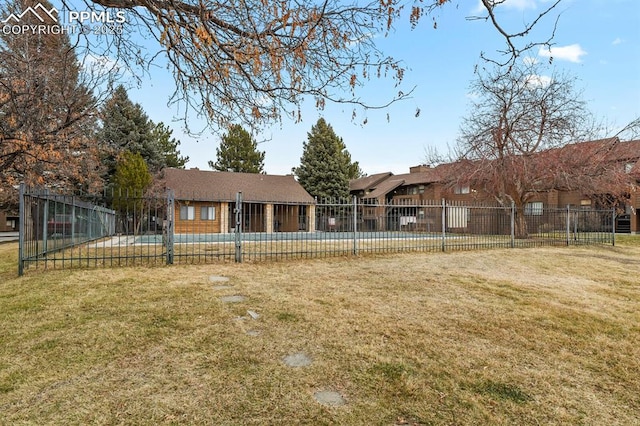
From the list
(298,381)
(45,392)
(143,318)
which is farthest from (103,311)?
(298,381)

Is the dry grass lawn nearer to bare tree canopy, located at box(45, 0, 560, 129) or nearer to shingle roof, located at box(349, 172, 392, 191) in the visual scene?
bare tree canopy, located at box(45, 0, 560, 129)

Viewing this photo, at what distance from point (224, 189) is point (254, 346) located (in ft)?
80.6

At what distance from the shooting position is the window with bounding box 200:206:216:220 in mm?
24219

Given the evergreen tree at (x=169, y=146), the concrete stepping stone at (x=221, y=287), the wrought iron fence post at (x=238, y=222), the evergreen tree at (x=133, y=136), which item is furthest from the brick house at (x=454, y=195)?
the evergreen tree at (x=169, y=146)

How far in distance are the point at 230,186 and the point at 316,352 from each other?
2529cm

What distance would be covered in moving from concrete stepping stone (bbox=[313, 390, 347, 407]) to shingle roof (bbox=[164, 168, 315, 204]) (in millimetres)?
21703

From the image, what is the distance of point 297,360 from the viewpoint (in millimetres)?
3213

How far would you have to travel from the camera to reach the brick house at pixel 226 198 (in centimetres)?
2350

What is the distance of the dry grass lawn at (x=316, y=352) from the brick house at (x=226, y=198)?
51.2ft

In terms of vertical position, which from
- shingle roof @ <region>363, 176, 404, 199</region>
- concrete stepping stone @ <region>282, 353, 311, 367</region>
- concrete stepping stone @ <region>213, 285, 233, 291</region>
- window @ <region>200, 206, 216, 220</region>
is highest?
shingle roof @ <region>363, 176, 404, 199</region>

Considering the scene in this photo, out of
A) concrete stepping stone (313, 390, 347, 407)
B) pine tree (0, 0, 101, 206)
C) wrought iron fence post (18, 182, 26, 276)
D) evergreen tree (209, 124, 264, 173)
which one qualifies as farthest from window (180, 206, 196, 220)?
concrete stepping stone (313, 390, 347, 407)

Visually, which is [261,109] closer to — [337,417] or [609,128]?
[337,417]

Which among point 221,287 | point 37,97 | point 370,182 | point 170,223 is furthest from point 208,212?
point 370,182

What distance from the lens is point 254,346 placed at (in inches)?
138
